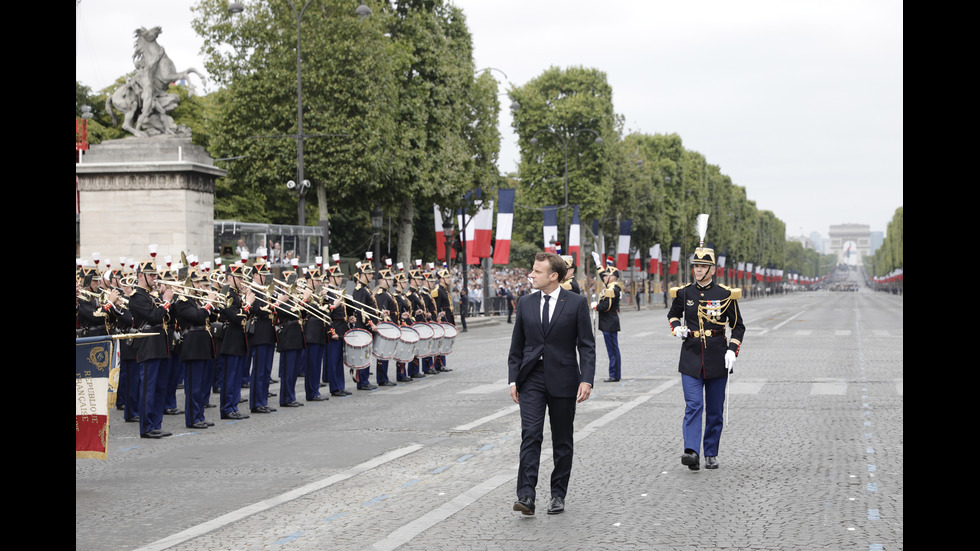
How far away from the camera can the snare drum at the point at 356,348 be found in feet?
53.1

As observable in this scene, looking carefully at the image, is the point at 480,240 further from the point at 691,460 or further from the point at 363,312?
the point at 691,460

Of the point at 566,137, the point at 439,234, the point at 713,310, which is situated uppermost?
the point at 566,137

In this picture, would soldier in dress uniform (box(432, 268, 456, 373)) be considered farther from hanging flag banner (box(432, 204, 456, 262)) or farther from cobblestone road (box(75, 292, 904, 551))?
hanging flag banner (box(432, 204, 456, 262))

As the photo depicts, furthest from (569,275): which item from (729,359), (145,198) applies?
(145,198)

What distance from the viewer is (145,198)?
26.8 meters

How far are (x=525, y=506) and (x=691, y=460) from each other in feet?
7.83

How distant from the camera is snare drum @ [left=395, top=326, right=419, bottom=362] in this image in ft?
57.5

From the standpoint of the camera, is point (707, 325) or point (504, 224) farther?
point (504, 224)

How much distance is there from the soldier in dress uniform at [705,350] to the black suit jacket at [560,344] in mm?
1904

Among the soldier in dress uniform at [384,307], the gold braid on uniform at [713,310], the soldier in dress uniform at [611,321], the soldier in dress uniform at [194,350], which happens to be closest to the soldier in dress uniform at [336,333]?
the soldier in dress uniform at [384,307]

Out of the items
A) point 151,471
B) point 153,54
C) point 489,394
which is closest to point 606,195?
point 153,54

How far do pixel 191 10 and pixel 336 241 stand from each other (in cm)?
2477

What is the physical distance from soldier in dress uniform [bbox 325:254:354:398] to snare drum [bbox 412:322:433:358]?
1920 mm
